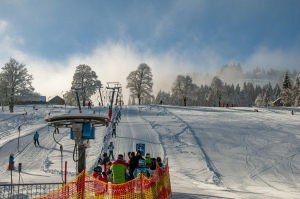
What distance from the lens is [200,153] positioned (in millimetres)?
23906

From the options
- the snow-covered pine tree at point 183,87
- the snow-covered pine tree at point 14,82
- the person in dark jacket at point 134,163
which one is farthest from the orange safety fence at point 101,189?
the snow-covered pine tree at point 183,87

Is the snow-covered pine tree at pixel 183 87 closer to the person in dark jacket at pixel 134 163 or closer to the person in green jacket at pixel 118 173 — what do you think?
the person in dark jacket at pixel 134 163

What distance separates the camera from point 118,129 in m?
31.8

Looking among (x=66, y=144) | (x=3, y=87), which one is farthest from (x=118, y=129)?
(x=3, y=87)

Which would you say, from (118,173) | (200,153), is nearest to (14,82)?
(200,153)

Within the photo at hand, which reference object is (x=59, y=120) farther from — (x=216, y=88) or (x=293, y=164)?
(x=216, y=88)

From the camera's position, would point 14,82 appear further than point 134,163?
Yes

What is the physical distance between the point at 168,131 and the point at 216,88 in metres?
64.3

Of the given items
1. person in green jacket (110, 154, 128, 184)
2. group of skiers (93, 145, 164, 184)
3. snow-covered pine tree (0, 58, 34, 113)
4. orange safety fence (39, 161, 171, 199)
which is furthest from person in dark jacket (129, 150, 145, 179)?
snow-covered pine tree (0, 58, 34, 113)

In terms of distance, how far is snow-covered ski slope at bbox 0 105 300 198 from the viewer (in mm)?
15938

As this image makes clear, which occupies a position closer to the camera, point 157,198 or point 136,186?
point 136,186

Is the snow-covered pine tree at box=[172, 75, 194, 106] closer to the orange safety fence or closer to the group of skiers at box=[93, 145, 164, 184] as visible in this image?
the group of skiers at box=[93, 145, 164, 184]

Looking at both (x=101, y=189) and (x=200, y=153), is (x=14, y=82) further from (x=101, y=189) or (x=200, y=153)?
(x=101, y=189)

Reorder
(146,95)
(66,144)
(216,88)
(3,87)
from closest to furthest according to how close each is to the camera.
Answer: (66,144), (3,87), (146,95), (216,88)
